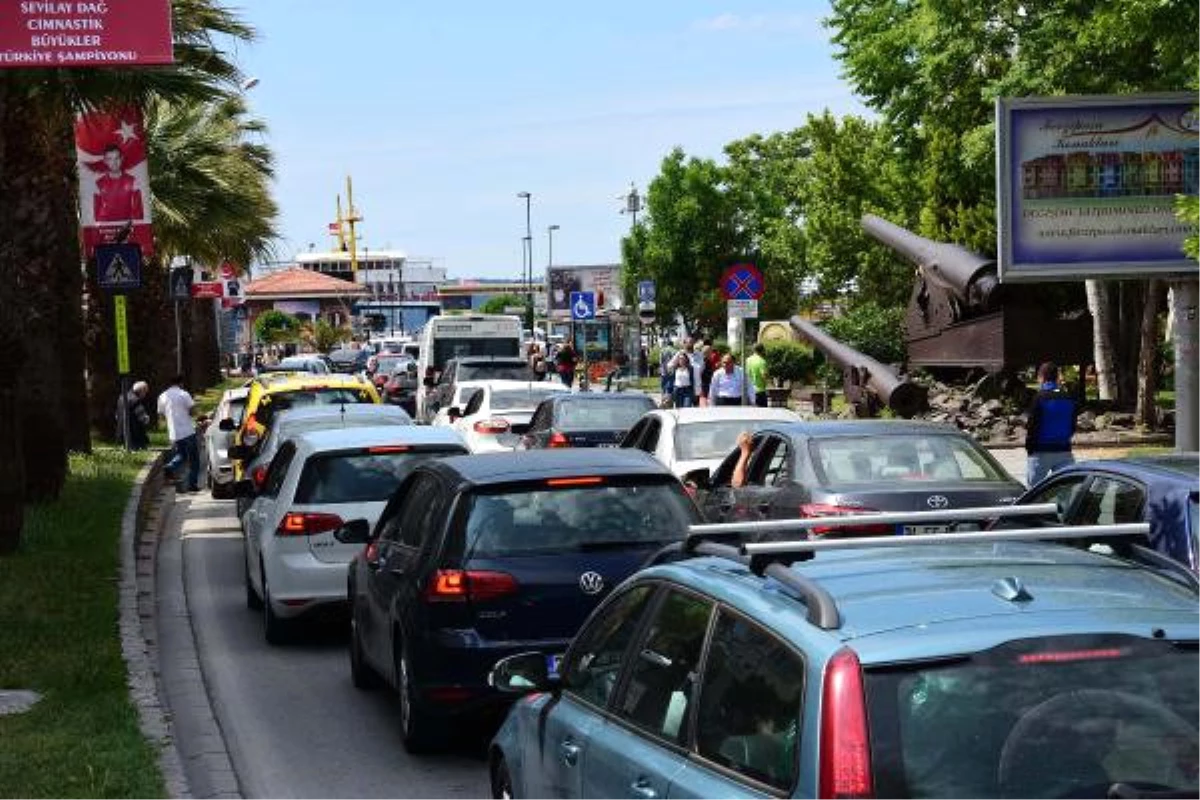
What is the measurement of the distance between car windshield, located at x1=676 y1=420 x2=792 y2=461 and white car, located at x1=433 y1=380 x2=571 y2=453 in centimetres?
762

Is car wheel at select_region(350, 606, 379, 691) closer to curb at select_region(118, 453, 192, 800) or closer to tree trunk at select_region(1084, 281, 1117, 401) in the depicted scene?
curb at select_region(118, 453, 192, 800)

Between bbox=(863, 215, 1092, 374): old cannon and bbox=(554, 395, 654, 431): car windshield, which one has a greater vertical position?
bbox=(863, 215, 1092, 374): old cannon

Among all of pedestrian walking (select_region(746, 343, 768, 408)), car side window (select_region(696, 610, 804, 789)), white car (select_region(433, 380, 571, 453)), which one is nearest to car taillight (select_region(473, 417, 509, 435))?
white car (select_region(433, 380, 571, 453))

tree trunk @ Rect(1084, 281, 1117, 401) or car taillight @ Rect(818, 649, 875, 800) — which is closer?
car taillight @ Rect(818, 649, 875, 800)

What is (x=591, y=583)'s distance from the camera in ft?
30.6

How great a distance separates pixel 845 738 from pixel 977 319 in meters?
27.7

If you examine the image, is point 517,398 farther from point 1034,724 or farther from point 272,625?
point 1034,724

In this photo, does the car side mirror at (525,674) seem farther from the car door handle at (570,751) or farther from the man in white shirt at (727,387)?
the man in white shirt at (727,387)

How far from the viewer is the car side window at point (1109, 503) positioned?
9406 mm

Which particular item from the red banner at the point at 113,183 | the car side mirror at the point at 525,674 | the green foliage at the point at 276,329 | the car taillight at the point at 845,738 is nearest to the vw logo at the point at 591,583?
the car side mirror at the point at 525,674

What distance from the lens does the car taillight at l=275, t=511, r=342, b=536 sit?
13.3 m

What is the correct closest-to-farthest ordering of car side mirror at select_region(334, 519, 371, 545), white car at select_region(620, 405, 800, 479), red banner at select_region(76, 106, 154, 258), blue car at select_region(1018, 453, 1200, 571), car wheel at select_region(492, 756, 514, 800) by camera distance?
car wheel at select_region(492, 756, 514, 800)
blue car at select_region(1018, 453, 1200, 571)
car side mirror at select_region(334, 519, 371, 545)
white car at select_region(620, 405, 800, 479)
red banner at select_region(76, 106, 154, 258)

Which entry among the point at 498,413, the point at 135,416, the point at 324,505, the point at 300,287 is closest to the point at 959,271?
the point at 498,413

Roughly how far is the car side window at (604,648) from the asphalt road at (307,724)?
10.4 feet
